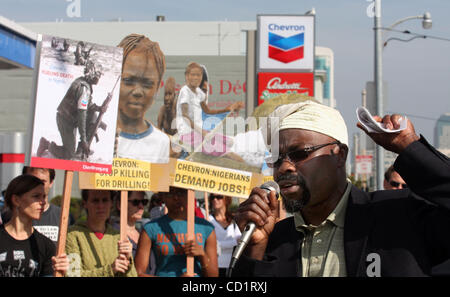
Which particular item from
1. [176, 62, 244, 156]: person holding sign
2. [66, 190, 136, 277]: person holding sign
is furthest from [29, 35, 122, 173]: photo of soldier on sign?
[176, 62, 244, 156]: person holding sign

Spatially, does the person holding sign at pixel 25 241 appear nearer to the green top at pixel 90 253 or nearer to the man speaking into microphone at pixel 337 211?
the green top at pixel 90 253

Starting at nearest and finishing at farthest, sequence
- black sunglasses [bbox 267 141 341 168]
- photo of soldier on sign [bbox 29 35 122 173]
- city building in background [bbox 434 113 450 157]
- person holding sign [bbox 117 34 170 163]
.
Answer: black sunglasses [bbox 267 141 341 168] → photo of soldier on sign [bbox 29 35 122 173] → person holding sign [bbox 117 34 170 163] → city building in background [bbox 434 113 450 157]

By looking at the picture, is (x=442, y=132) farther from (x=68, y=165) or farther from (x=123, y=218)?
(x=68, y=165)

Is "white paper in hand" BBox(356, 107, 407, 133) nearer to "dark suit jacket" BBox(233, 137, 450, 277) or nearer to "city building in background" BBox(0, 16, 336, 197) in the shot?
"dark suit jacket" BBox(233, 137, 450, 277)

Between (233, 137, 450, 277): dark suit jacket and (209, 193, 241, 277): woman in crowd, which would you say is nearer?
(233, 137, 450, 277): dark suit jacket

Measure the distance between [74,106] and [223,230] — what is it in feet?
10.2

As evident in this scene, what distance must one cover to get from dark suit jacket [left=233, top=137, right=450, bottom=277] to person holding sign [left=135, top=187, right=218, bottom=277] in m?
3.47

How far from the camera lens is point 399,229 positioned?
221cm

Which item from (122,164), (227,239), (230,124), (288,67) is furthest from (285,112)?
(288,67)

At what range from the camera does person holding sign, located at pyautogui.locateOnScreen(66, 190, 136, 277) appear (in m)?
5.33

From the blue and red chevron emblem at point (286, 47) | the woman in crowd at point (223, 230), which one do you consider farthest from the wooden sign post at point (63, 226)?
the blue and red chevron emblem at point (286, 47)

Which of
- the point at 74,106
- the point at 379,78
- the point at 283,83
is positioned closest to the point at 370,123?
the point at 74,106

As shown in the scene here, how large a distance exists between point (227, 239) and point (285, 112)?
209 inches
